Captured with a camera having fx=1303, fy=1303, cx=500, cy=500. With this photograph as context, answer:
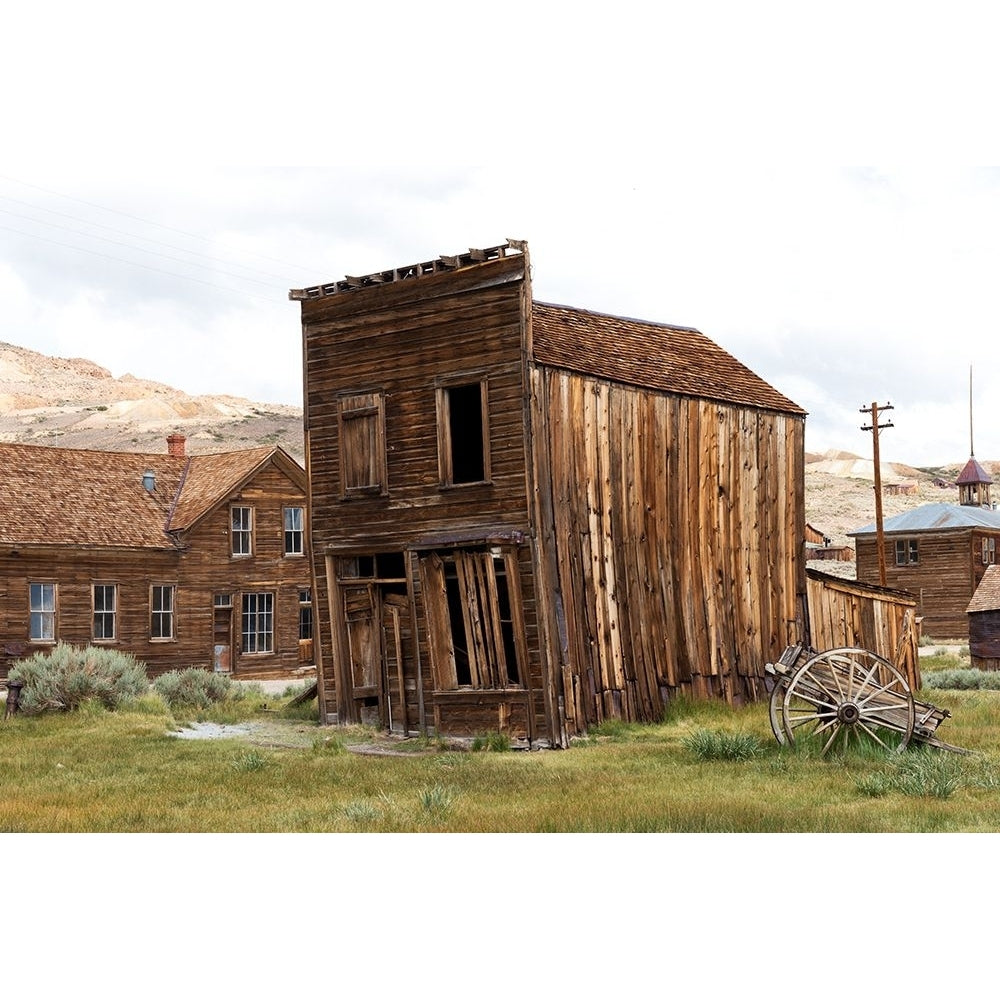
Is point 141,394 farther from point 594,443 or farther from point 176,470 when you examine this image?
point 594,443

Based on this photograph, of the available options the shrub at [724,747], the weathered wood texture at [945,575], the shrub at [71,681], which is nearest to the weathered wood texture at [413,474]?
the shrub at [724,747]

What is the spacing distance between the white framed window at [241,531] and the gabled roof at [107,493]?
0.74 meters

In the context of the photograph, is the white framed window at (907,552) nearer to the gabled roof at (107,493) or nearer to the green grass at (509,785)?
the gabled roof at (107,493)

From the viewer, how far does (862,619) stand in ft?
78.0

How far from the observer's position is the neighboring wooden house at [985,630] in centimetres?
3422

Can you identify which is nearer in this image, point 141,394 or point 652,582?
point 652,582

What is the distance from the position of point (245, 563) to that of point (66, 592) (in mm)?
5063

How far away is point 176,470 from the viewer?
36.1 meters

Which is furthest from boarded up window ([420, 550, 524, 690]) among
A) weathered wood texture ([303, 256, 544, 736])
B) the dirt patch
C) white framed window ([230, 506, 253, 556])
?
white framed window ([230, 506, 253, 556])

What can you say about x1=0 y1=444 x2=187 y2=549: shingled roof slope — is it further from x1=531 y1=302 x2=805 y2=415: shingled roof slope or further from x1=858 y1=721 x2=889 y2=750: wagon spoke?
x1=858 y1=721 x2=889 y2=750: wagon spoke

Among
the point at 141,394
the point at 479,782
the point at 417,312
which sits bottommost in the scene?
the point at 479,782

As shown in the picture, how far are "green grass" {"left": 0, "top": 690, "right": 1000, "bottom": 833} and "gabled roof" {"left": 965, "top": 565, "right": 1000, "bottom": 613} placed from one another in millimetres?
16967

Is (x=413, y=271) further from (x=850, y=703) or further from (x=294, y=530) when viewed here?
(x=294, y=530)

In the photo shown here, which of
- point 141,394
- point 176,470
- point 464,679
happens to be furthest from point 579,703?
point 141,394
